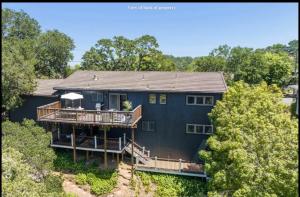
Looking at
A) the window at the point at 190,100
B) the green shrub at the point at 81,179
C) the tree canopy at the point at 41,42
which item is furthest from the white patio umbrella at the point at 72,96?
the tree canopy at the point at 41,42

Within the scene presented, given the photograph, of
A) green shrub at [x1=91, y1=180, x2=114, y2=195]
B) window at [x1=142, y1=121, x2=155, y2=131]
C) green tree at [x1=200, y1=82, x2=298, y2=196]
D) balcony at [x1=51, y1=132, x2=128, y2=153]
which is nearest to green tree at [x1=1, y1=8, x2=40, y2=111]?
balcony at [x1=51, y1=132, x2=128, y2=153]

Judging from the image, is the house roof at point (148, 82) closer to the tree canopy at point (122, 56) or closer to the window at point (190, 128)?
the window at point (190, 128)

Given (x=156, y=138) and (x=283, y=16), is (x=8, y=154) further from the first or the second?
A: (x=156, y=138)

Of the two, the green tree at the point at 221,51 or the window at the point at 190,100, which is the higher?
the green tree at the point at 221,51

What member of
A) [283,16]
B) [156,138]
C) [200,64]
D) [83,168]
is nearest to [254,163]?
[283,16]

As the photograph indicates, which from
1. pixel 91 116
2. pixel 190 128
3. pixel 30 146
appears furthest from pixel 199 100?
pixel 30 146

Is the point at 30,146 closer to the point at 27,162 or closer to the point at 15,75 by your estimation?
the point at 27,162
